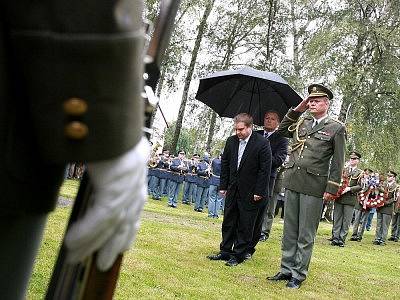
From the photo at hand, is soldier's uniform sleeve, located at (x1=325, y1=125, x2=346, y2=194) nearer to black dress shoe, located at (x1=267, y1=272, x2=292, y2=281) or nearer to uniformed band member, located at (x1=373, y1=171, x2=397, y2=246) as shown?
black dress shoe, located at (x1=267, y1=272, x2=292, y2=281)

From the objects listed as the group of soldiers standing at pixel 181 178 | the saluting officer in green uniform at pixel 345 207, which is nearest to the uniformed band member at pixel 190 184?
the group of soldiers standing at pixel 181 178

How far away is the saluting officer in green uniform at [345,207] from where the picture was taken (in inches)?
470

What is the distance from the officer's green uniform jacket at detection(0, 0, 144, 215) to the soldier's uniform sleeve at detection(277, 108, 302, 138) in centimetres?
534

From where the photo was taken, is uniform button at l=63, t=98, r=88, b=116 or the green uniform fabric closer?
uniform button at l=63, t=98, r=88, b=116

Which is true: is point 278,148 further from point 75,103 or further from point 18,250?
point 75,103

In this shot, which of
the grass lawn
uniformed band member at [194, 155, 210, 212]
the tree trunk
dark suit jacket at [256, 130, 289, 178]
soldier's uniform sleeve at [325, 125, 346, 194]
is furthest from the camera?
the tree trunk

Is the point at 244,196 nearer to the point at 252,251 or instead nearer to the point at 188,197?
the point at 252,251

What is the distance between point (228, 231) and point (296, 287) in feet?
4.60

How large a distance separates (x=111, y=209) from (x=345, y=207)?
12.1m

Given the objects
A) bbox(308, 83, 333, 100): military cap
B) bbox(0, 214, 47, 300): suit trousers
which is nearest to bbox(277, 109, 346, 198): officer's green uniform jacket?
bbox(308, 83, 333, 100): military cap

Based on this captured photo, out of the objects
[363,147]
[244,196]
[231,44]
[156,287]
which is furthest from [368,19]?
[156,287]

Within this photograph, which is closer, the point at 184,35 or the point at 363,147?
the point at 363,147

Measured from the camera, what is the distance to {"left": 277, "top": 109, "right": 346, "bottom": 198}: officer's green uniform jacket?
19.2ft

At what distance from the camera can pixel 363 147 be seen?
70.0ft
